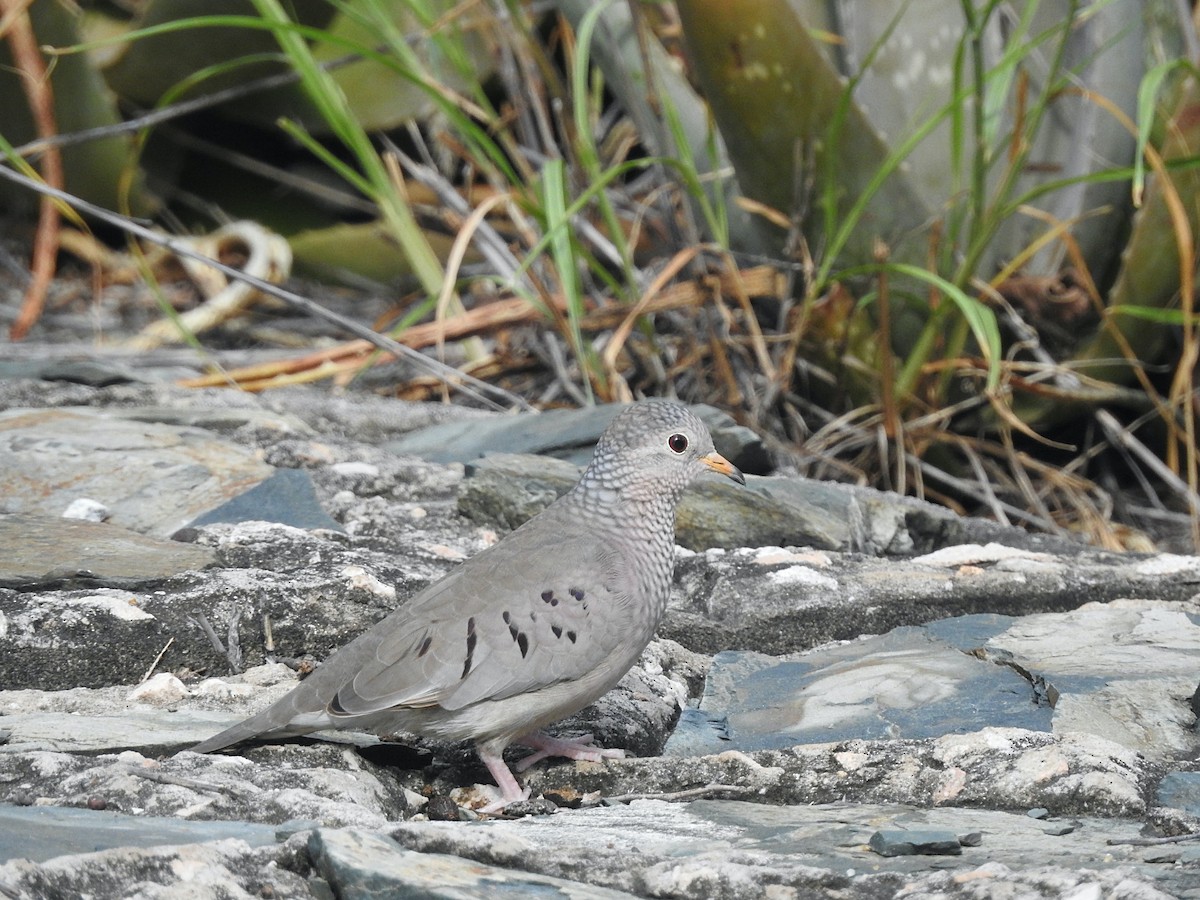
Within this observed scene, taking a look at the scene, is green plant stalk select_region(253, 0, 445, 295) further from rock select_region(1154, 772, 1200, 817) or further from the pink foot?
rock select_region(1154, 772, 1200, 817)

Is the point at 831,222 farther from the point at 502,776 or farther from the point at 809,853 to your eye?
the point at 809,853

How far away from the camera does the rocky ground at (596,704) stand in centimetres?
178

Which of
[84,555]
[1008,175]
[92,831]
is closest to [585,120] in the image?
[1008,175]

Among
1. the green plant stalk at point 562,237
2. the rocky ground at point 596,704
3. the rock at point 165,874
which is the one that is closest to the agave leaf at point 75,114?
the rocky ground at point 596,704

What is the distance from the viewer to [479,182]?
Answer: 6.84m

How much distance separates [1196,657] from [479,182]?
16.0 feet

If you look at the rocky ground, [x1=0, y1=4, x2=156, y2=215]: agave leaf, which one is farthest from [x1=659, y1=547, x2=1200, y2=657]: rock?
[x1=0, y1=4, x2=156, y2=215]: agave leaf

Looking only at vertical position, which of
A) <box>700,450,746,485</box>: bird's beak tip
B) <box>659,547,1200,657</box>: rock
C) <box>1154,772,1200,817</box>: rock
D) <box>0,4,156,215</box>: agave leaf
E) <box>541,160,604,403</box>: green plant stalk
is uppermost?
<box>0,4,156,215</box>: agave leaf

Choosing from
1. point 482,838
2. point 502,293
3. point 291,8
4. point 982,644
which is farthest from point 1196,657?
point 291,8

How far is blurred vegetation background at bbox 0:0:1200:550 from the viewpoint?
12.7 feet

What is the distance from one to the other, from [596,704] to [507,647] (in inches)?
16.2

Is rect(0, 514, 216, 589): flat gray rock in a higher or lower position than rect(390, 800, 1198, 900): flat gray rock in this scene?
higher

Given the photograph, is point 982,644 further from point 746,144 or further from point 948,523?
point 746,144

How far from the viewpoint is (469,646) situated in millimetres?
2342
